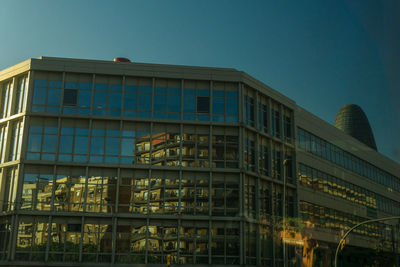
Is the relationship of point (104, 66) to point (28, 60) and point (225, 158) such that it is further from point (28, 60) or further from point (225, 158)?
point (225, 158)

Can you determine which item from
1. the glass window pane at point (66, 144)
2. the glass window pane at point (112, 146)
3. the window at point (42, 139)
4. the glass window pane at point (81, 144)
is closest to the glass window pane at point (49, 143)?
the window at point (42, 139)

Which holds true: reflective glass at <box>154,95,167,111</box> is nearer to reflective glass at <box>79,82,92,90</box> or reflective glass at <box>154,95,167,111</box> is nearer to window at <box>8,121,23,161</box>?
reflective glass at <box>79,82,92,90</box>

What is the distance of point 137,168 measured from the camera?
37.4 metres

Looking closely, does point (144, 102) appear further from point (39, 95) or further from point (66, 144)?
point (39, 95)

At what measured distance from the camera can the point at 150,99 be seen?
3891 centimetres

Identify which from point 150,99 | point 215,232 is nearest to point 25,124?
point 150,99

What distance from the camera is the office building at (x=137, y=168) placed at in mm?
35719

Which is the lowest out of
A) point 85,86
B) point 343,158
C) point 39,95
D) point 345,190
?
point 345,190

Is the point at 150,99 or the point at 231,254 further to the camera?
the point at 150,99

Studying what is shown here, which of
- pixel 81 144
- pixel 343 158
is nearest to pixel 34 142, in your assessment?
pixel 81 144

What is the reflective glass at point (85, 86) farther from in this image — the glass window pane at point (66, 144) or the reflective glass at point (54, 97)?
the glass window pane at point (66, 144)

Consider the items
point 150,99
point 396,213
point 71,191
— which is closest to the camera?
point 71,191

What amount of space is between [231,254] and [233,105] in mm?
11888

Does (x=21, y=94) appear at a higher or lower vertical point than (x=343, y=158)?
higher
